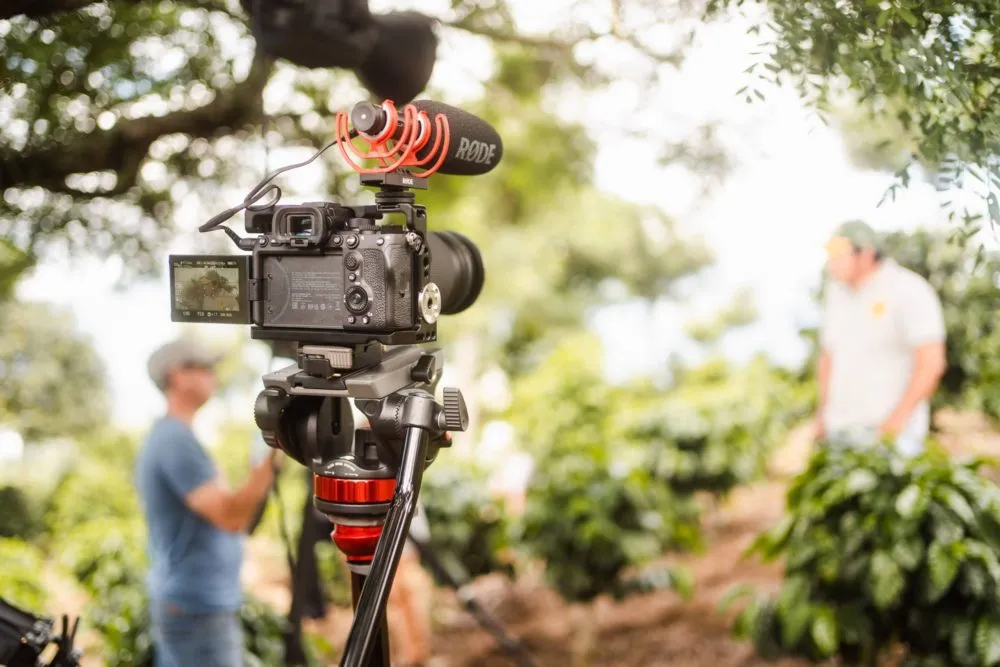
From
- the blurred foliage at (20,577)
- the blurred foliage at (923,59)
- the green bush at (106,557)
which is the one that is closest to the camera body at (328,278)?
the blurred foliage at (923,59)

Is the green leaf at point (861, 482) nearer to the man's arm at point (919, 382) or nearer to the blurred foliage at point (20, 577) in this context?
the man's arm at point (919, 382)

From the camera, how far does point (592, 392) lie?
5.02 metres

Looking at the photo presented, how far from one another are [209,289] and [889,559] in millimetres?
1693

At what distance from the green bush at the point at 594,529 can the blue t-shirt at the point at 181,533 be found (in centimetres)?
140

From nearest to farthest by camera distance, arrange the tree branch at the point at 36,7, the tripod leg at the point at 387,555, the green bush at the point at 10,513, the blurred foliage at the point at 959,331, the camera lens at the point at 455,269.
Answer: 1. the tripod leg at the point at 387,555
2. the camera lens at the point at 455,269
3. the tree branch at the point at 36,7
4. the green bush at the point at 10,513
5. the blurred foliage at the point at 959,331

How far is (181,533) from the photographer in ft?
7.20

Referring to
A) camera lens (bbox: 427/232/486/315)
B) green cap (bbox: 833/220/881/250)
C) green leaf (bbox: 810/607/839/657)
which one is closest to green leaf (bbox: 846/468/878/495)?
green leaf (bbox: 810/607/839/657)

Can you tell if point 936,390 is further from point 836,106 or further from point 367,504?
point 367,504

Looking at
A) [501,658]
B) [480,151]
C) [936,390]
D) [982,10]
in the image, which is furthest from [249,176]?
[936,390]

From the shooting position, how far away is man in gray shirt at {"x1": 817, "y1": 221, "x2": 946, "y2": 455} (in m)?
2.63

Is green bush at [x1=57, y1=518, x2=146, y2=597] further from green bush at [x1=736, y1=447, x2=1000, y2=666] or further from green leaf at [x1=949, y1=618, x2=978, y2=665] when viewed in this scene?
green leaf at [x1=949, y1=618, x2=978, y2=665]

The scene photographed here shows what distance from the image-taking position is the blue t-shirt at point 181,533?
215 centimetres

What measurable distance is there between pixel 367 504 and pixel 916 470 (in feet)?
4.97

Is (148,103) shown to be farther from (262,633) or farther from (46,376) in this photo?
(46,376)
